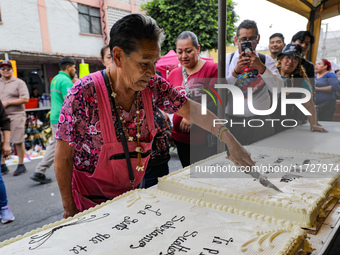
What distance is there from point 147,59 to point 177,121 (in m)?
1.30

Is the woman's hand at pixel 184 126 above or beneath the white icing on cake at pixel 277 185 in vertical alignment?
above

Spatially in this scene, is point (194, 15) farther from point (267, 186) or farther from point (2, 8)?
point (267, 186)

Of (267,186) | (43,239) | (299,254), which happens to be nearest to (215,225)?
(299,254)

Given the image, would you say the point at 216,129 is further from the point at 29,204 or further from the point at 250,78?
the point at 29,204

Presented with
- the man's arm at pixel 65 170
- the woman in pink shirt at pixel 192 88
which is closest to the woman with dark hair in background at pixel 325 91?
the woman in pink shirt at pixel 192 88

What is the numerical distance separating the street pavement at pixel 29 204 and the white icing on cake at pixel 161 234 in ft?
6.93

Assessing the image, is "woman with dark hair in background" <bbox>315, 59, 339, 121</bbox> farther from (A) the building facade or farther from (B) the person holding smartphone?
(A) the building facade

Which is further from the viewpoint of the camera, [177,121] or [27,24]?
[27,24]

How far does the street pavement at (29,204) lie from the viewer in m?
2.67

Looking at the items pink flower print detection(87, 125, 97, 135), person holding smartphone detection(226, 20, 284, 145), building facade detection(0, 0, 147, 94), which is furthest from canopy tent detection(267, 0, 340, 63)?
building facade detection(0, 0, 147, 94)

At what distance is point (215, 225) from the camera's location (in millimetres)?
856

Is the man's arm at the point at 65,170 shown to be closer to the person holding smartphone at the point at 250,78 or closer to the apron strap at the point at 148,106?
the apron strap at the point at 148,106

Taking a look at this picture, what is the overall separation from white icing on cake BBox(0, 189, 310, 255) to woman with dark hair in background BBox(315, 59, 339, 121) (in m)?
3.97

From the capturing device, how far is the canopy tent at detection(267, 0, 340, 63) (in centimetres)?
302
